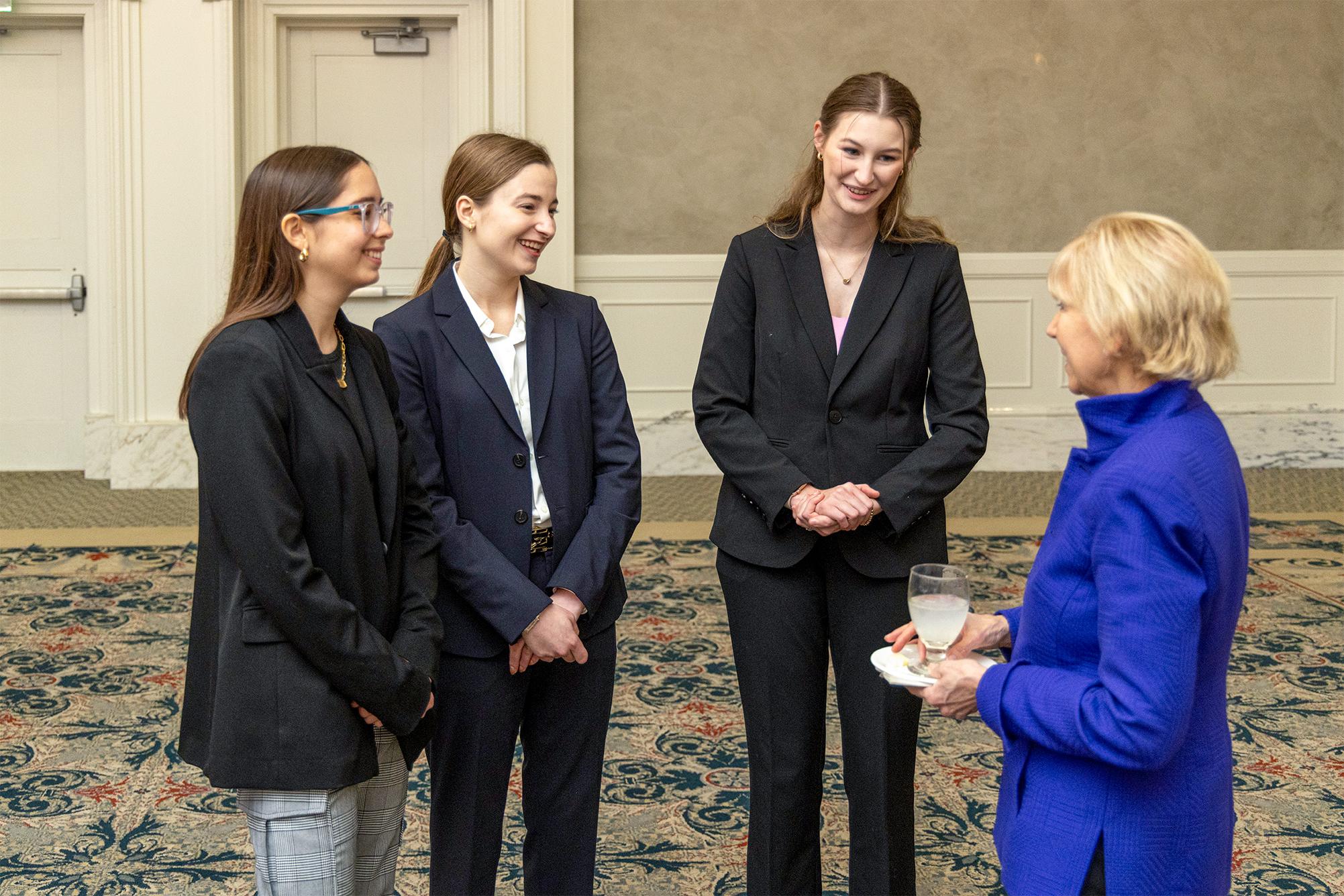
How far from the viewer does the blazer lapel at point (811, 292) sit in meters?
2.52

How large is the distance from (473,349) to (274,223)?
0.48 metres

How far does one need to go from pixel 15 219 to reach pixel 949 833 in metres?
6.85

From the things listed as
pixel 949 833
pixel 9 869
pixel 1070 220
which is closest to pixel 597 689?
pixel 949 833

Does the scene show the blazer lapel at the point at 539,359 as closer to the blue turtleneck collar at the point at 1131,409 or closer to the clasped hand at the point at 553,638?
the clasped hand at the point at 553,638

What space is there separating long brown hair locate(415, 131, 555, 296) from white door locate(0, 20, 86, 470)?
19.6 feet

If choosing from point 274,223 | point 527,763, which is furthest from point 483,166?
point 527,763

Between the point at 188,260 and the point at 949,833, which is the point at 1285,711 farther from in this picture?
the point at 188,260


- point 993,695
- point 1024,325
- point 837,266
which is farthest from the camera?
point 1024,325

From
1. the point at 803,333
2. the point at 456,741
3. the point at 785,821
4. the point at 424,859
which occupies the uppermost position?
the point at 803,333

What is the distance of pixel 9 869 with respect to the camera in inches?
115

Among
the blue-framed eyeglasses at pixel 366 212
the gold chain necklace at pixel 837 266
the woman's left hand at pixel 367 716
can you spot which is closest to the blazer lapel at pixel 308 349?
the blue-framed eyeglasses at pixel 366 212

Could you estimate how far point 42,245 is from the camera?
7.79 metres

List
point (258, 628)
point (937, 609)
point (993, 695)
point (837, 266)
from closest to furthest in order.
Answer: point (993, 695) < point (937, 609) < point (258, 628) < point (837, 266)

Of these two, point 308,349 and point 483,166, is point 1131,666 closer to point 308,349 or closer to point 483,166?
point 308,349
